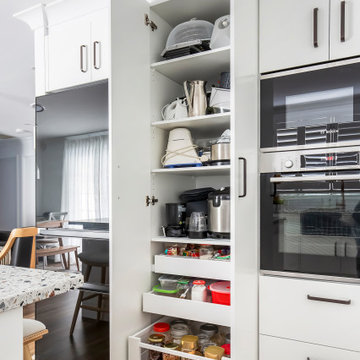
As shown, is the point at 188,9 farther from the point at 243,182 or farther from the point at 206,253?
the point at 206,253

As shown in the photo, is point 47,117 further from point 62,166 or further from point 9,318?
point 9,318

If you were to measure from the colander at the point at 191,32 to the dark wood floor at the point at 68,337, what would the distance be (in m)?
1.53

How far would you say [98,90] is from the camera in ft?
5.87

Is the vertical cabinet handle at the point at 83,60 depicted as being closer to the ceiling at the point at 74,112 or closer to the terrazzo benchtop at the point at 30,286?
the ceiling at the point at 74,112

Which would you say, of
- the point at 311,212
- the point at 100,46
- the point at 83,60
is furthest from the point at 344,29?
the point at 83,60


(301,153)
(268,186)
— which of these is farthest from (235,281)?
(301,153)

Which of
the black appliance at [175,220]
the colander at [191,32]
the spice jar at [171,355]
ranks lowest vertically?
the spice jar at [171,355]

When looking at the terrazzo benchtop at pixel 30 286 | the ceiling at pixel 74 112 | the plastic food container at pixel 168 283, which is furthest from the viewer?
the plastic food container at pixel 168 283

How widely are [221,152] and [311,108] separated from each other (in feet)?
1.69

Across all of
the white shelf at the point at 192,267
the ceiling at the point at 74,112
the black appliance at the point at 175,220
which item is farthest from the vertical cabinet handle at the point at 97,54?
the white shelf at the point at 192,267

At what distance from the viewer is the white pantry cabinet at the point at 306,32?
1.60 meters

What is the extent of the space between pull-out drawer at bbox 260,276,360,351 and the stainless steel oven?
7 cm

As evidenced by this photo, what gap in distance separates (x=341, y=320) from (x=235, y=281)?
0.56m

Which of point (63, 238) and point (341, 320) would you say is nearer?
point (341, 320)
